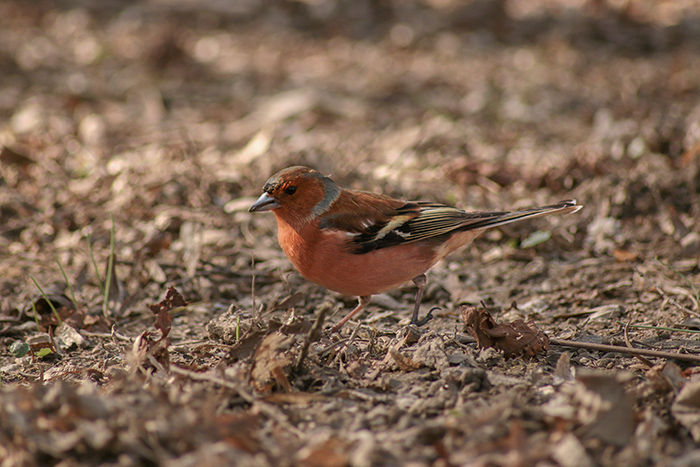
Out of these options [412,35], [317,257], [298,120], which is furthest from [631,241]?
[412,35]

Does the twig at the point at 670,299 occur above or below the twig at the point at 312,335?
below

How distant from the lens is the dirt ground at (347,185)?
8.60ft

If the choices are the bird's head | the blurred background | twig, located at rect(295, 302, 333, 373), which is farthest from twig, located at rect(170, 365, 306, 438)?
the blurred background

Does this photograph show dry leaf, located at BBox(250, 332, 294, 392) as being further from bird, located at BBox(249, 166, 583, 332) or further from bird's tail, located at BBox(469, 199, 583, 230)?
bird's tail, located at BBox(469, 199, 583, 230)

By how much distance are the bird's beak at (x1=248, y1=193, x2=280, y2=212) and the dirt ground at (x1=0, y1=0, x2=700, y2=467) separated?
1.90 feet

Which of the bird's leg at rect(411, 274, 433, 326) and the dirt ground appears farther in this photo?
the bird's leg at rect(411, 274, 433, 326)

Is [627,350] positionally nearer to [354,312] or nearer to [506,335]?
[506,335]

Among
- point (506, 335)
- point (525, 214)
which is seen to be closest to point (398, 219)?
point (525, 214)

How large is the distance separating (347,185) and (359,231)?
2113 mm

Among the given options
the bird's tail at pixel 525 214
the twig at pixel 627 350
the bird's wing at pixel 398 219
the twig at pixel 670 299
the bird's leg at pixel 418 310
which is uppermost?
the bird's wing at pixel 398 219

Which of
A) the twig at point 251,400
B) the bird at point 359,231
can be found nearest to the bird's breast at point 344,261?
the bird at point 359,231

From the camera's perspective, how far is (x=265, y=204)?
4285 mm

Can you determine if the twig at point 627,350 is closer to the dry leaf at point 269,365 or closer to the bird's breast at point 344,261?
the bird's breast at point 344,261

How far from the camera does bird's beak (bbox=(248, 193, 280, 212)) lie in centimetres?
426
